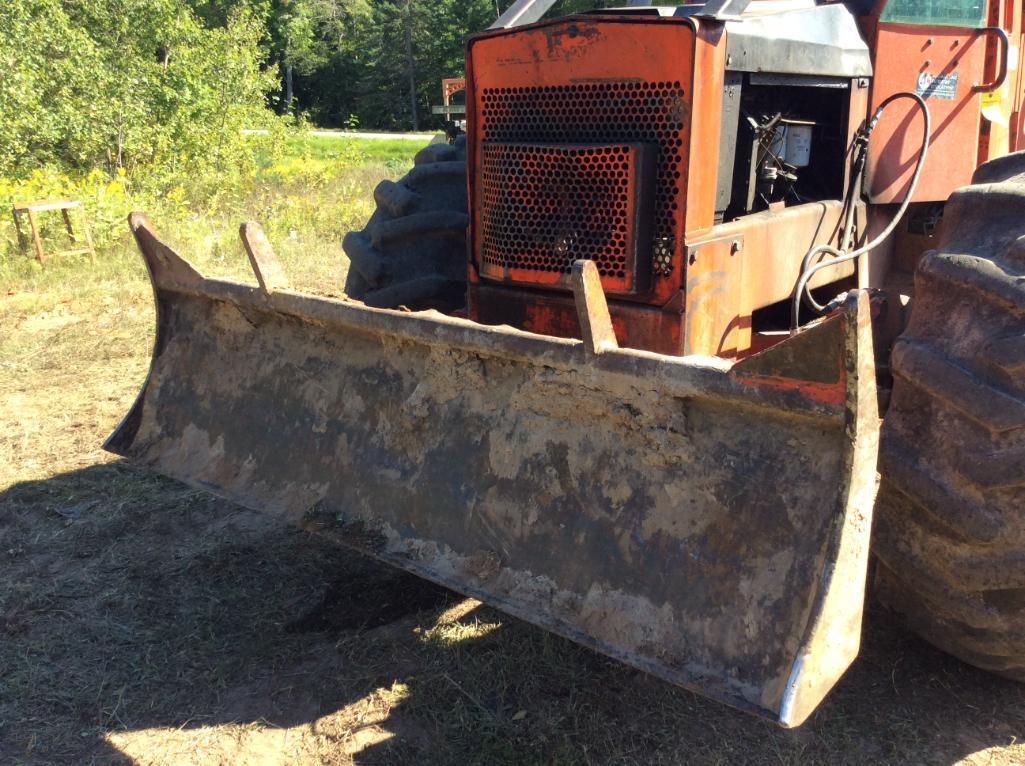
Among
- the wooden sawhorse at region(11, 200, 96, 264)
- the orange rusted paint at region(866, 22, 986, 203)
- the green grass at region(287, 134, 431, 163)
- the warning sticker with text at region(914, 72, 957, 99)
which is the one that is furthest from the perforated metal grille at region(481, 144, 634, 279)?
the green grass at region(287, 134, 431, 163)

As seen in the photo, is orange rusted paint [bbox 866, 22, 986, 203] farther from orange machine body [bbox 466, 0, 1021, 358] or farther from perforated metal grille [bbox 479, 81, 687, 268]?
perforated metal grille [bbox 479, 81, 687, 268]

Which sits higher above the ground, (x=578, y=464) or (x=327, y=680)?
(x=578, y=464)

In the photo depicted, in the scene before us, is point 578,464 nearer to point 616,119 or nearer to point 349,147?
point 616,119

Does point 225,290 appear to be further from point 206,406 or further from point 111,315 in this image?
point 111,315

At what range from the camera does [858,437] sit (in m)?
2.02

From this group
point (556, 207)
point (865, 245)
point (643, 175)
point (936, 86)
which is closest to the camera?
point (643, 175)

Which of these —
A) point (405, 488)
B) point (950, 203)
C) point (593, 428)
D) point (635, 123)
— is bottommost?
point (405, 488)

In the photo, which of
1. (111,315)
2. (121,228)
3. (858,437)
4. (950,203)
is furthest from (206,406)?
(121,228)

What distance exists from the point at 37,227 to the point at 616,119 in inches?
353

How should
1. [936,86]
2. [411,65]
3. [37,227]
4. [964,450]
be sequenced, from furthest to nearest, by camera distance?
[411,65] < [37,227] < [936,86] < [964,450]

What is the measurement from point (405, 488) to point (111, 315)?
5.97m

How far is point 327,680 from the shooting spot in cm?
311

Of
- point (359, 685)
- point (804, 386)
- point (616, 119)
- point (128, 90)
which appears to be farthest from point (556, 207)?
point (128, 90)

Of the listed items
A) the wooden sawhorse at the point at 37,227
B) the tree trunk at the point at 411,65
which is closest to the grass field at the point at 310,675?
the wooden sawhorse at the point at 37,227
